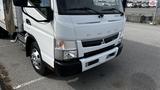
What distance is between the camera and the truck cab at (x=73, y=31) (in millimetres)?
2953

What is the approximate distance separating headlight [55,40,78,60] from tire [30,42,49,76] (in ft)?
2.58

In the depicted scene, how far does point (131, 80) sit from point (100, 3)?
6.30 feet

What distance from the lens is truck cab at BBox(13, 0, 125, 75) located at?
2953 millimetres

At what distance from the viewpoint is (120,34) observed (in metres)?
4.19

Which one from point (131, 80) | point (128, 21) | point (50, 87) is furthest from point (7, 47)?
point (128, 21)

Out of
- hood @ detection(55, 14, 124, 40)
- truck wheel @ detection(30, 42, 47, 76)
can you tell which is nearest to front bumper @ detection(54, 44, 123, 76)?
hood @ detection(55, 14, 124, 40)

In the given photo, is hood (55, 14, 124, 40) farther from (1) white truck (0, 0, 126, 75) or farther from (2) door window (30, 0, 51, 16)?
(2) door window (30, 0, 51, 16)

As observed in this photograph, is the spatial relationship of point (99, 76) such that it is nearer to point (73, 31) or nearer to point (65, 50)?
point (65, 50)

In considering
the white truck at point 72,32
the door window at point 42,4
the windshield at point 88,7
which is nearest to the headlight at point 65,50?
the white truck at point 72,32

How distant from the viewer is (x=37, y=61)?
13.1 ft

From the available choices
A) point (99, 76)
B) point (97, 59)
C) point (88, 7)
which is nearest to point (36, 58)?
point (97, 59)

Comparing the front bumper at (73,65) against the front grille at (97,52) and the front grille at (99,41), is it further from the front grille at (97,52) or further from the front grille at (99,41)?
the front grille at (99,41)

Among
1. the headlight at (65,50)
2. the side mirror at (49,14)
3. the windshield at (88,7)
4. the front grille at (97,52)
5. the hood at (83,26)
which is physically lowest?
the front grille at (97,52)

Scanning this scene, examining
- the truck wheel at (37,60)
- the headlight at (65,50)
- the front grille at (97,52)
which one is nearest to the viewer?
the headlight at (65,50)
